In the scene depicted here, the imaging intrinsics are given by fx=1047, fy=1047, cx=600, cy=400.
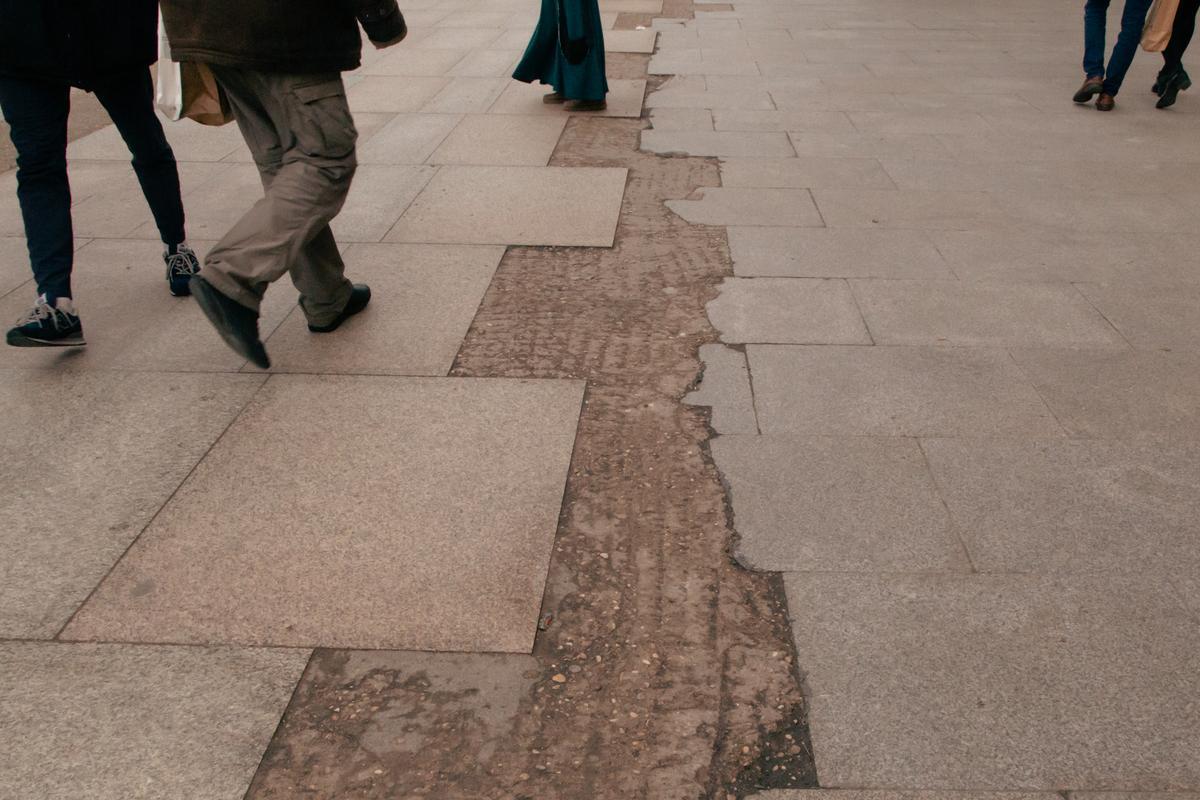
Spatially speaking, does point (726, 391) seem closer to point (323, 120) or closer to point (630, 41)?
point (323, 120)

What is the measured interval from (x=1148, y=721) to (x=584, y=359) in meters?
2.30

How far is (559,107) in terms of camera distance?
8.09 metres

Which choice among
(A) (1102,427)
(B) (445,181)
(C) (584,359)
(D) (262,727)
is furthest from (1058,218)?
(D) (262,727)

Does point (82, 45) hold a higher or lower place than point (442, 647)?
higher

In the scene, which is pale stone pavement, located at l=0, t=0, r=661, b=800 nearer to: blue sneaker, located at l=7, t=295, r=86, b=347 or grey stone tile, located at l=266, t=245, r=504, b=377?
grey stone tile, located at l=266, t=245, r=504, b=377

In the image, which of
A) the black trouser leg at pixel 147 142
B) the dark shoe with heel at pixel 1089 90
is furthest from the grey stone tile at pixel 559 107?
the black trouser leg at pixel 147 142

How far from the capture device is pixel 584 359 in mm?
4035

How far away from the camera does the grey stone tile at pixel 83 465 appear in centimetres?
282

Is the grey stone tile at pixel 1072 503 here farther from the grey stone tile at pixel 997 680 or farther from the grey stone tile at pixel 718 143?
the grey stone tile at pixel 718 143

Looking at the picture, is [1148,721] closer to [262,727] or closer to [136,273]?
[262,727]

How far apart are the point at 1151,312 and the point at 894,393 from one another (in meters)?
1.47

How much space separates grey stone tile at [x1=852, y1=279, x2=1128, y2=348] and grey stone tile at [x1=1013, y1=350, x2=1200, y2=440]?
0.14 m

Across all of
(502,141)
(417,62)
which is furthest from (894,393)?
(417,62)

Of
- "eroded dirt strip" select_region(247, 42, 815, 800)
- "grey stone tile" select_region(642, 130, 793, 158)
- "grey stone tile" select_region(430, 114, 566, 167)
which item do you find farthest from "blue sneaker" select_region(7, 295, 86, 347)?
"grey stone tile" select_region(642, 130, 793, 158)
